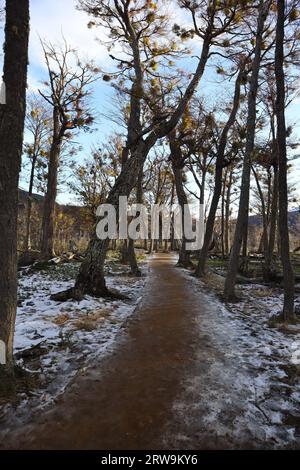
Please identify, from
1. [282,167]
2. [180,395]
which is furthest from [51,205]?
[180,395]

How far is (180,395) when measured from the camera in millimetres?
3957

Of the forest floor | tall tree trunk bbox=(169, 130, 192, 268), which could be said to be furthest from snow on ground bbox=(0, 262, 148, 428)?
tall tree trunk bbox=(169, 130, 192, 268)

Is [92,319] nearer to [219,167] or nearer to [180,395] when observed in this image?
[180,395]

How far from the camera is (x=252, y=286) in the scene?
510 inches

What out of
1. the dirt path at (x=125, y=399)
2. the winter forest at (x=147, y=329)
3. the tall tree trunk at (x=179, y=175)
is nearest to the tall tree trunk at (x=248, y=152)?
the winter forest at (x=147, y=329)

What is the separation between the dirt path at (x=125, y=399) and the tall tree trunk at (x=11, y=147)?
946 mm

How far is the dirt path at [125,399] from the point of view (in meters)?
3.09

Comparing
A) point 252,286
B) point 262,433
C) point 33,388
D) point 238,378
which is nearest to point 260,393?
point 238,378

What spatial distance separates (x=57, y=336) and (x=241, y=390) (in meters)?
3.15

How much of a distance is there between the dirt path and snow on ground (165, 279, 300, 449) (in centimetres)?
20

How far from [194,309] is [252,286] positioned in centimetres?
500

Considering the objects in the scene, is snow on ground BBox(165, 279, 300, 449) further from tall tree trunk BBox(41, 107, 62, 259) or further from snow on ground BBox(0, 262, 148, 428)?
tall tree trunk BBox(41, 107, 62, 259)

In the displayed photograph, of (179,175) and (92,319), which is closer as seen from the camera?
(92,319)
